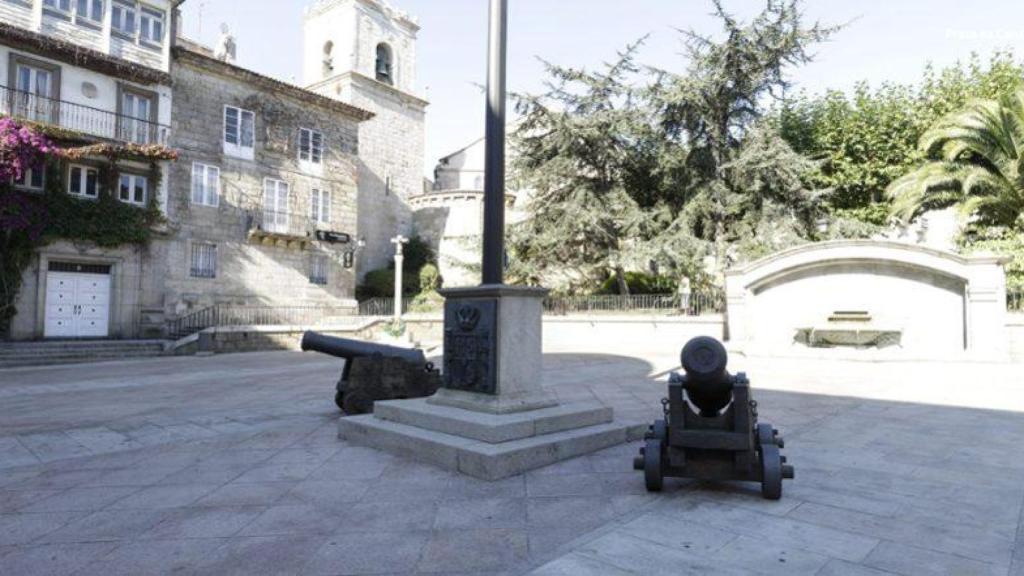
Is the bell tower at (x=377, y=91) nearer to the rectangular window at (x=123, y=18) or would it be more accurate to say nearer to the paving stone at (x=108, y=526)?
the rectangular window at (x=123, y=18)

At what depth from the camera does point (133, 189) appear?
21.3 meters

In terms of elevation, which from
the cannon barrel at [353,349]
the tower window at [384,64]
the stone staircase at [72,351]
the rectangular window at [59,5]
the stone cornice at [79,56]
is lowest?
the stone staircase at [72,351]

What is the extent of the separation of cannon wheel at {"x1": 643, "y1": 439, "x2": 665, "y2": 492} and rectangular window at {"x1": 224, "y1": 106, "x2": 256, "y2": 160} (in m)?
24.7

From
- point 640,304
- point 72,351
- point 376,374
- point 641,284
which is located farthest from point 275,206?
point 376,374

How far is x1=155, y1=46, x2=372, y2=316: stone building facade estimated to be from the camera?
2272cm

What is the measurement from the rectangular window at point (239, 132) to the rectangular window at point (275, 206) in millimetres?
1453

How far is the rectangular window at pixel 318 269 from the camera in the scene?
2667cm

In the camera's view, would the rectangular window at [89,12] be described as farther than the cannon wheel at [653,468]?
Yes

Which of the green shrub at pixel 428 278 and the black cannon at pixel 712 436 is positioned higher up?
the green shrub at pixel 428 278

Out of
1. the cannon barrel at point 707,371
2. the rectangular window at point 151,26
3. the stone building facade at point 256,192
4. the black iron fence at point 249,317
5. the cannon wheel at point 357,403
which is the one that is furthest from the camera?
the stone building facade at point 256,192

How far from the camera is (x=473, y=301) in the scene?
5793 mm

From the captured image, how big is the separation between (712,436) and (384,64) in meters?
37.1

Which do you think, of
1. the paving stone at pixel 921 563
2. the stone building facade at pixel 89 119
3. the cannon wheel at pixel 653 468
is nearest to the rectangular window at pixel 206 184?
the stone building facade at pixel 89 119

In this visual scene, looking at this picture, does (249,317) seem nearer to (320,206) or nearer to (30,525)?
(320,206)
